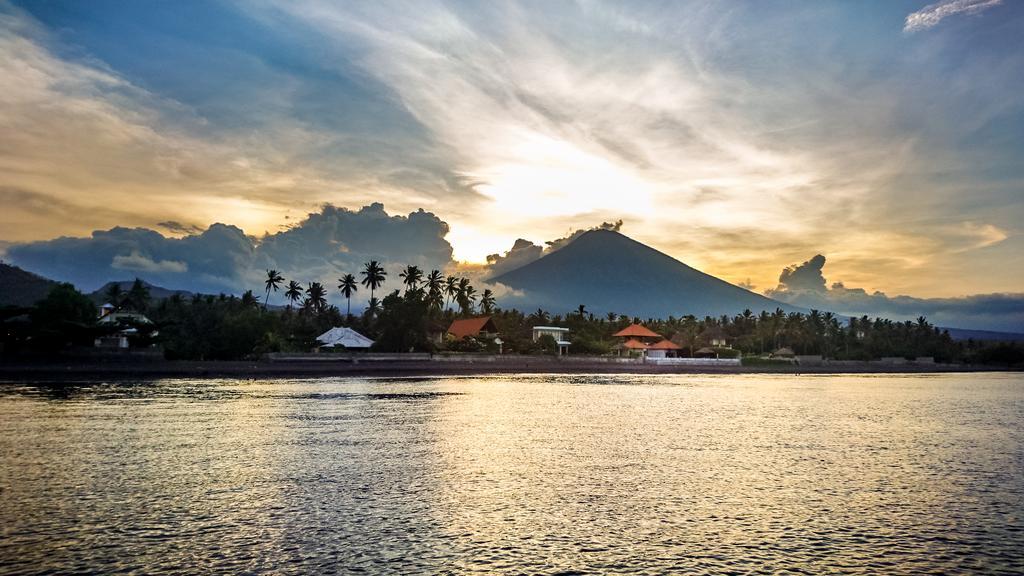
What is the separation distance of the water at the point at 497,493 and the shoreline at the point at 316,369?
28.4m

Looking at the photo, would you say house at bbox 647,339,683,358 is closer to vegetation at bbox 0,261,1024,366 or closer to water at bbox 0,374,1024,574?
vegetation at bbox 0,261,1024,366

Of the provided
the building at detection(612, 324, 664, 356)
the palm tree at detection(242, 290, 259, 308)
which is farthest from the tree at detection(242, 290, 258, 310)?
the building at detection(612, 324, 664, 356)

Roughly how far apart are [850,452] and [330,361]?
70.9m

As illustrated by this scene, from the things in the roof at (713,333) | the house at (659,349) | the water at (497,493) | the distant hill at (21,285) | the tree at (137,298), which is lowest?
the water at (497,493)

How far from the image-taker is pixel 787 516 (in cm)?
1808

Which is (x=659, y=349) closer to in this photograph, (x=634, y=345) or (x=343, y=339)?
(x=634, y=345)

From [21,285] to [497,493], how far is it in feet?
689

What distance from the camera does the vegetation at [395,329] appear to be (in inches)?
2876

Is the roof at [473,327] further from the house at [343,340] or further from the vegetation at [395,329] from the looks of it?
the house at [343,340]

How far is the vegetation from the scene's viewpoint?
2876 inches

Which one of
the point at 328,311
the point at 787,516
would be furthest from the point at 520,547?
the point at 328,311

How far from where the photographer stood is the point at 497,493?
20.4m

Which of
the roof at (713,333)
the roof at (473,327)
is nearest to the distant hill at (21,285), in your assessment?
the roof at (473,327)

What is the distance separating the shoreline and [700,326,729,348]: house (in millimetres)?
41866
